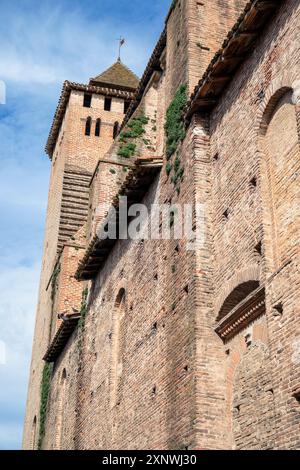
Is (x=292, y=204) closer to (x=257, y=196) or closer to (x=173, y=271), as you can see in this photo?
(x=257, y=196)

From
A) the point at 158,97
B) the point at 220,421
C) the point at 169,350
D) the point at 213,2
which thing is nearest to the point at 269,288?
the point at 220,421

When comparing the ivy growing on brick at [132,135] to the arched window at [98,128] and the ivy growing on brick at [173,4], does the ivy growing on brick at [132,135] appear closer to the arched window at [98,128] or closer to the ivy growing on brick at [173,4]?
the ivy growing on brick at [173,4]

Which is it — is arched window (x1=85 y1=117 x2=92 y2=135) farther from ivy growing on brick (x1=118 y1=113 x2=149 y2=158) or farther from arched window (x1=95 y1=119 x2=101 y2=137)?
ivy growing on brick (x1=118 y1=113 x2=149 y2=158)

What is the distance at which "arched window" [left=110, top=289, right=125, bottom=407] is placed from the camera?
1396 centimetres

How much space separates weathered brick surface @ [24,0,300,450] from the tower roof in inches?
745

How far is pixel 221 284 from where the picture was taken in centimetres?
991

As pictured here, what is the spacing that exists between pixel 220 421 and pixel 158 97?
952 cm

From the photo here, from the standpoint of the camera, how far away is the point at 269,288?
27.6 ft

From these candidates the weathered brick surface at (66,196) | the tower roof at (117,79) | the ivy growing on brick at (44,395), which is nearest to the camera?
the ivy growing on brick at (44,395)

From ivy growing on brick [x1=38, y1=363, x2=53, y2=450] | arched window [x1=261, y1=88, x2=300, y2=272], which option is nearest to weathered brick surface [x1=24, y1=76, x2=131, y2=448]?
ivy growing on brick [x1=38, y1=363, x2=53, y2=450]

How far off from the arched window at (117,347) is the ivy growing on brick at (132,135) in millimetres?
4426

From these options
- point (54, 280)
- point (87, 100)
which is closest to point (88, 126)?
point (87, 100)

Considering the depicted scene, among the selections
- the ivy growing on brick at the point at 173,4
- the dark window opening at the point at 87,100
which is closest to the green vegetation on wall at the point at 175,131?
the ivy growing on brick at the point at 173,4

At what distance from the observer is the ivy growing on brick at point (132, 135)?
16.8m
